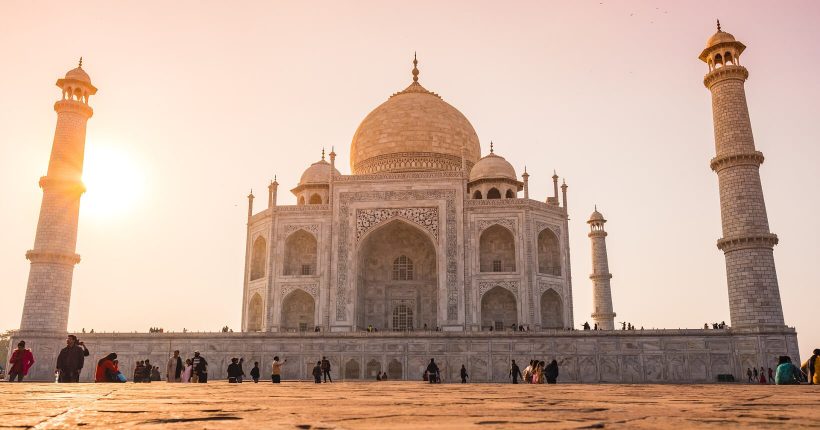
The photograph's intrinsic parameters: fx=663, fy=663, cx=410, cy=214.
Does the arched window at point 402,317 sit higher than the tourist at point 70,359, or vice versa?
the arched window at point 402,317

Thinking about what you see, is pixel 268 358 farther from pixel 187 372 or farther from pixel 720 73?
pixel 720 73

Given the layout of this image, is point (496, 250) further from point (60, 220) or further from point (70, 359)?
point (70, 359)

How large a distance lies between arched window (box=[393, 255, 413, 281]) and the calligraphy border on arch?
255cm

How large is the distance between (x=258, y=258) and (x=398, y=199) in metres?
6.12

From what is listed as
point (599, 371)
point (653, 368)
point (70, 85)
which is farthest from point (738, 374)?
point (70, 85)

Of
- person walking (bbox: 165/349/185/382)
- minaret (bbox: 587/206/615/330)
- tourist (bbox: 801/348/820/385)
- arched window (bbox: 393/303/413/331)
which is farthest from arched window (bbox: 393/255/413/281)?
tourist (bbox: 801/348/820/385)

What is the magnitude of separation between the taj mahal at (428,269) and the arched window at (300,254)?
0.06 meters

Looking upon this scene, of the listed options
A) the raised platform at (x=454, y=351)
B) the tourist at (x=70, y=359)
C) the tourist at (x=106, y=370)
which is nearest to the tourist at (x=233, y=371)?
the tourist at (x=106, y=370)

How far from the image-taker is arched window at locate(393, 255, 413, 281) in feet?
82.8

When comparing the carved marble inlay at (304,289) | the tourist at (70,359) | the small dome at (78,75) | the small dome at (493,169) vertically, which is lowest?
the tourist at (70,359)

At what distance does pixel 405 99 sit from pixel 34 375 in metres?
18.7

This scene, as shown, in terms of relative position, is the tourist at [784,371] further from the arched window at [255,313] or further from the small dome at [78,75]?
the small dome at [78,75]

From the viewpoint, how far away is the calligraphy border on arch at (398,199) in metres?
22.7

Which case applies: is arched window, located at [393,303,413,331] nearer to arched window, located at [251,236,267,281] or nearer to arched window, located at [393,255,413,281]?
arched window, located at [393,255,413,281]
